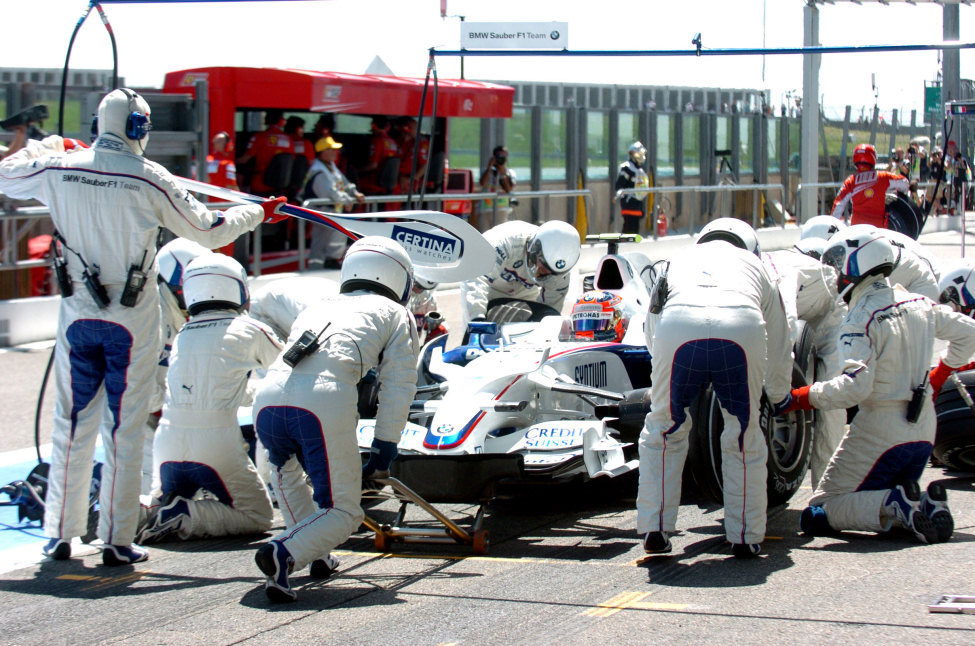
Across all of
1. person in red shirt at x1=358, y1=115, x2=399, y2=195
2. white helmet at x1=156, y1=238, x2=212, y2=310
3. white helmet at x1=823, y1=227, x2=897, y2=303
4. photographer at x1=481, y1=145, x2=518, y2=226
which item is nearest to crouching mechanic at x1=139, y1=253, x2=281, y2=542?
white helmet at x1=156, y1=238, x2=212, y2=310

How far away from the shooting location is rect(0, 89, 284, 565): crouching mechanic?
575cm

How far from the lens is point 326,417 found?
5109 mm

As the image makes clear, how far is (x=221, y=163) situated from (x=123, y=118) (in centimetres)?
855

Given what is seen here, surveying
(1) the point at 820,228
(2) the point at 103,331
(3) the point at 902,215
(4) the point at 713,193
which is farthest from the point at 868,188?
(4) the point at 713,193

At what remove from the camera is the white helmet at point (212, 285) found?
247 inches

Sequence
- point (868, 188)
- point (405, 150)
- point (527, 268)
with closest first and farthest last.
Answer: point (527, 268) < point (868, 188) < point (405, 150)

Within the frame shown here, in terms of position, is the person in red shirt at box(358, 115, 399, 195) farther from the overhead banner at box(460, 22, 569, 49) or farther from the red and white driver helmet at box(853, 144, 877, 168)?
the red and white driver helmet at box(853, 144, 877, 168)

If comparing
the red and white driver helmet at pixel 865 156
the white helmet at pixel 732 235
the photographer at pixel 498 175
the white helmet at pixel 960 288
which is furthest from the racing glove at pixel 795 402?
the photographer at pixel 498 175

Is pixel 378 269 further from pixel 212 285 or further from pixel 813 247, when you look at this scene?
pixel 813 247

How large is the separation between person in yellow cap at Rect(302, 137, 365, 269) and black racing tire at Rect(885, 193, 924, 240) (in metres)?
6.59

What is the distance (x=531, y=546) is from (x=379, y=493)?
35.6 inches

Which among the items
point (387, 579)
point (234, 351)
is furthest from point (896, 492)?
point (234, 351)

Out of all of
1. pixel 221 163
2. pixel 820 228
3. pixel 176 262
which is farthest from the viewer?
pixel 221 163

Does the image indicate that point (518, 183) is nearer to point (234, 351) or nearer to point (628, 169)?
point (628, 169)
